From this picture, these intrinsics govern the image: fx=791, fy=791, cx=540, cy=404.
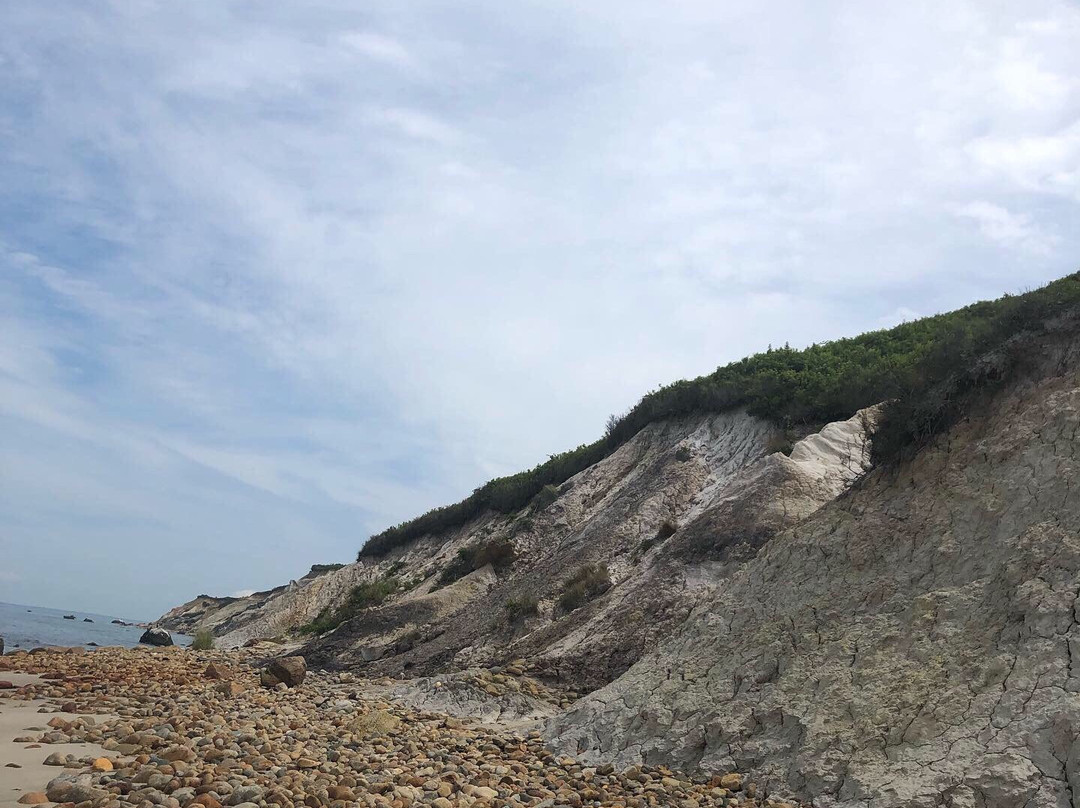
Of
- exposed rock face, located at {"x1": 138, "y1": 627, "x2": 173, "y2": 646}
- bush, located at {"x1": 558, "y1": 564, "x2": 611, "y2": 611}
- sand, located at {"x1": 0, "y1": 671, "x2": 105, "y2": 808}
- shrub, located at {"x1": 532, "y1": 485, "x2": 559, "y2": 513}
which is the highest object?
shrub, located at {"x1": 532, "y1": 485, "x2": 559, "y2": 513}

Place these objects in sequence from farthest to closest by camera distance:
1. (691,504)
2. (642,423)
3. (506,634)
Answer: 1. (642,423)
2. (691,504)
3. (506,634)

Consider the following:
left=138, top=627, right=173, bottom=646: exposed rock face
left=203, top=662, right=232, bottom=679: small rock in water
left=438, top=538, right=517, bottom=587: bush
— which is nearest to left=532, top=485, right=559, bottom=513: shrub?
left=438, top=538, right=517, bottom=587: bush

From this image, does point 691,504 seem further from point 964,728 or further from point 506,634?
point 964,728

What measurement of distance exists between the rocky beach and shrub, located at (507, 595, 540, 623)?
4.83m

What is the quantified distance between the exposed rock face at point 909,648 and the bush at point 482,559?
13749 mm

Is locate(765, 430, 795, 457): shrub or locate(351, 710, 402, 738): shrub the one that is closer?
locate(351, 710, 402, 738): shrub

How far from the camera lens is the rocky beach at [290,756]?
332 inches

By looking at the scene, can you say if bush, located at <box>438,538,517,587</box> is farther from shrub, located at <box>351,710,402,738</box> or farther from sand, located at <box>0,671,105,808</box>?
sand, located at <box>0,671,105,808</box>

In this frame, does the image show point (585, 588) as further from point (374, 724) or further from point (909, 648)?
point (909, 648)

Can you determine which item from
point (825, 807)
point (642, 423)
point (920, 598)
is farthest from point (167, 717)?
point (642, 423)

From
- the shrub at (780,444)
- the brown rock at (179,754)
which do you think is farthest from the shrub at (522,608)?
the brown rock at (179,754)

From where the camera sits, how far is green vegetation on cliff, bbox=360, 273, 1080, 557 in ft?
40.0

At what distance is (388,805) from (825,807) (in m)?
4.48

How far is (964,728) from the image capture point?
7688mm
